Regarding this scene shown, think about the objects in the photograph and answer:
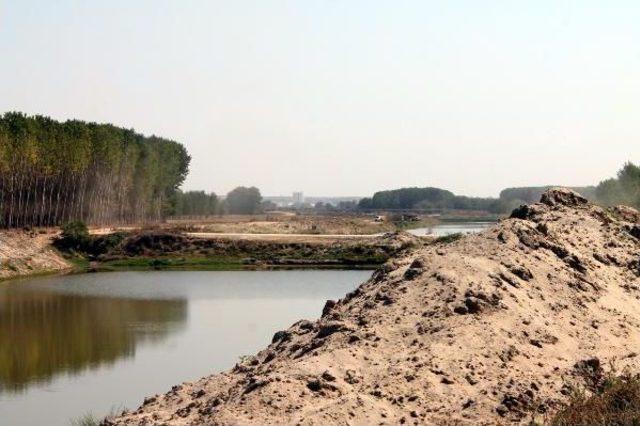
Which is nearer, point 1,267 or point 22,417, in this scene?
point 22,417

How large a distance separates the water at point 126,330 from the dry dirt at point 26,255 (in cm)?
298

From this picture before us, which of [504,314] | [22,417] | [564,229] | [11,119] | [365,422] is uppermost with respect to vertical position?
[11,119]

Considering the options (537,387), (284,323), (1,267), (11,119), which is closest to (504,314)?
(537,387)

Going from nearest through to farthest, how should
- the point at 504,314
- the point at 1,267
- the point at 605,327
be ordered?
the point at 504,314 < the point at 605,327 < the point at 1,267

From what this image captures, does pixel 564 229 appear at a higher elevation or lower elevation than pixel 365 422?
higher

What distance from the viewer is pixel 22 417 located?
61.5ft

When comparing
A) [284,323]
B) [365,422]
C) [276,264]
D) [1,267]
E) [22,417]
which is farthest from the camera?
[276,264]

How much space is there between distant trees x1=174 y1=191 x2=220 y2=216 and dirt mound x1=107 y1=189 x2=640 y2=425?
306ft

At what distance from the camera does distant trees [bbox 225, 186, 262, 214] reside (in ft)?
525

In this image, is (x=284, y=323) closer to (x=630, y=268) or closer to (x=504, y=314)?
(x=630, y=268)

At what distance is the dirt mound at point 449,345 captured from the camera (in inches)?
512

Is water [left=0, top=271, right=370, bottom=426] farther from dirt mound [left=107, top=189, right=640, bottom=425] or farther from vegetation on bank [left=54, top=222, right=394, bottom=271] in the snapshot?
vegetation on bank [left=54, top=222, right=394, bottom=271]

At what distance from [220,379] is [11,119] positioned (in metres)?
51.7

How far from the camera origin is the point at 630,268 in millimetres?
21031
